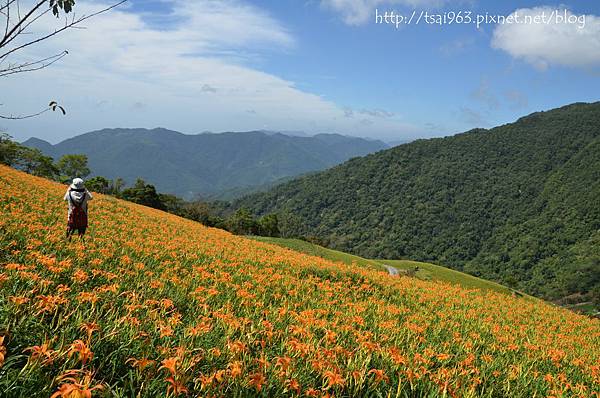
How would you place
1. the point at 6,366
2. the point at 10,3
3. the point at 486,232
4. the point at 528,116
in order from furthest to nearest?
the point at 528,116 → the point at 486,232 → the point at 10,3 → the point at 6,366

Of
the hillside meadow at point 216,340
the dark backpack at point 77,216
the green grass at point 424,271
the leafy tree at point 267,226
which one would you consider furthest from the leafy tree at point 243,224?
the hillside meadow at point 216,340

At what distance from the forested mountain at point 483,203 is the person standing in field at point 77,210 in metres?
81.6

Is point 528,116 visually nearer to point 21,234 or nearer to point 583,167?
point 583,167

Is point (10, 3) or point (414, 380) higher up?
point (10, 3)

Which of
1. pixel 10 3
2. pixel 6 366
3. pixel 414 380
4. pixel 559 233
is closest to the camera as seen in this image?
pixel 6 366

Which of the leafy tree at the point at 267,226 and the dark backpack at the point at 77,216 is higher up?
the dark backpack at the point at 77,216

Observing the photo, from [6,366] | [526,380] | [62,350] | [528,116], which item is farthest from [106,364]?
[528,116]

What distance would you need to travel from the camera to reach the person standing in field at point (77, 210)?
865 centimetres

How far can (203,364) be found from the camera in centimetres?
291

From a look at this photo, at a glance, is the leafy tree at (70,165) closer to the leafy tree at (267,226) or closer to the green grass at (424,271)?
the leafy tree at (267,226)

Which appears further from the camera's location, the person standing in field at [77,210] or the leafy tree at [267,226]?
the leafy tree at [267,226]

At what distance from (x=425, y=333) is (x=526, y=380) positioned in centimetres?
177

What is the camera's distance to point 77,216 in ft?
28.8

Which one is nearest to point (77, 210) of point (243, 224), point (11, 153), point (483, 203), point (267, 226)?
point (243, 224)
